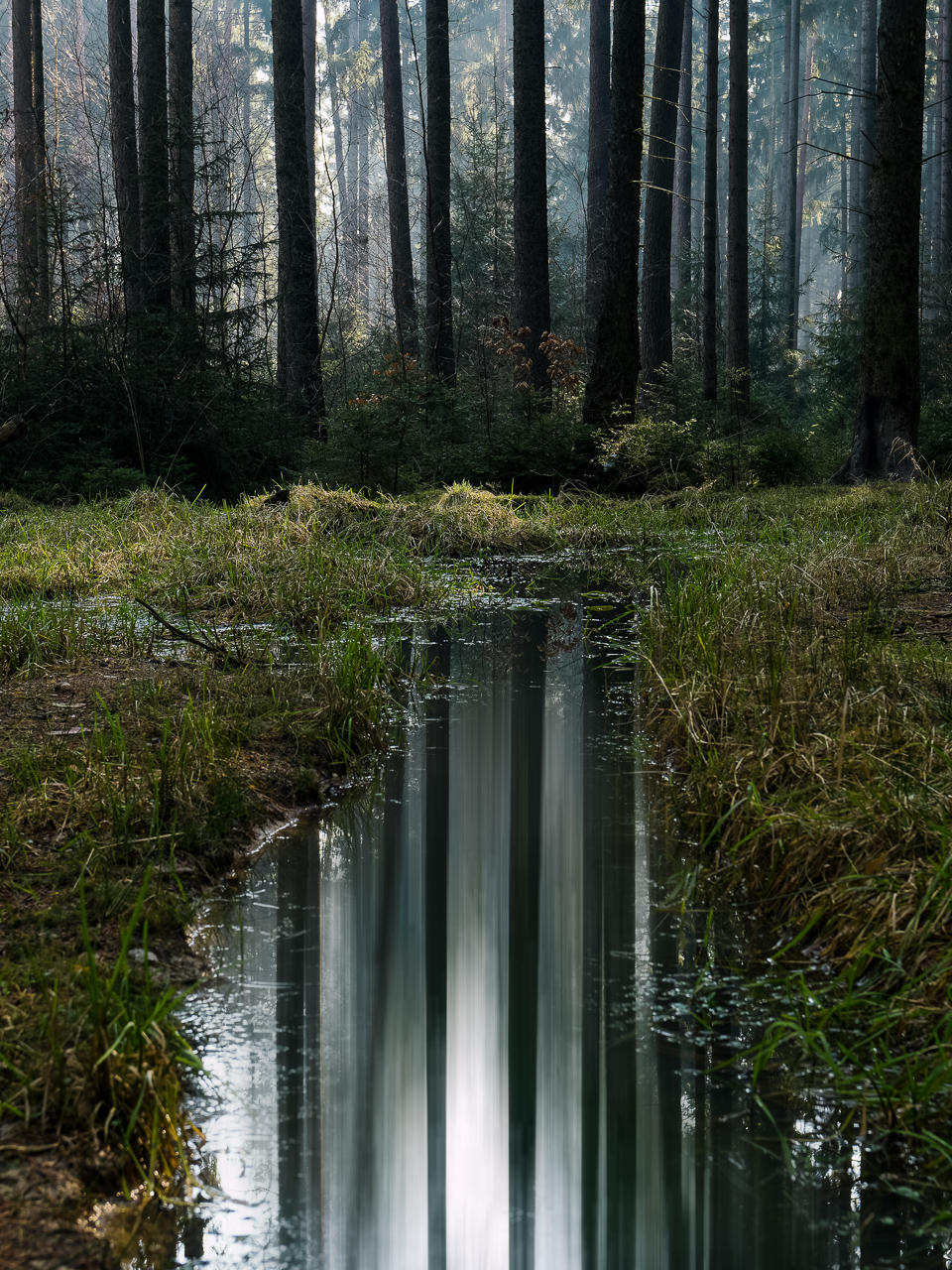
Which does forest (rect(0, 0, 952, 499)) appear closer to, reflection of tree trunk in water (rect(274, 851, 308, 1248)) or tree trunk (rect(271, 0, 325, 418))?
tree trunk (rect(271, 0, 325, 418))

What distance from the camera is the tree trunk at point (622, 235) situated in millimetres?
11781

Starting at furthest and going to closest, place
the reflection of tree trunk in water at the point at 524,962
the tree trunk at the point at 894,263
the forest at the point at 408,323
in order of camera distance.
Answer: the forest at the point at 408,323, the tree trunk at the point at 894,263, the reflection of tree trunk in water at the point at 524,962

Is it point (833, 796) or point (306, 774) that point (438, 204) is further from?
point (833, 796)

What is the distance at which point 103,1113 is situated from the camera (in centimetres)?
173

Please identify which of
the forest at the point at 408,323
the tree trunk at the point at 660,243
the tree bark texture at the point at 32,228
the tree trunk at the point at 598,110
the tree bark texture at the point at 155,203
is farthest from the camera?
the tree trunk at the point at 598,110

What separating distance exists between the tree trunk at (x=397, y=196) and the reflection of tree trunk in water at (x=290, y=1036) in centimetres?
1132

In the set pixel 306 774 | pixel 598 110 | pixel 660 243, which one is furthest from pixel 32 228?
pixel 598 110

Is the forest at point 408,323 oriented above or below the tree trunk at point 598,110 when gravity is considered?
below

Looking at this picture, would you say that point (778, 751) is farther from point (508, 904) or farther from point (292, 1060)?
point (292, 1060)

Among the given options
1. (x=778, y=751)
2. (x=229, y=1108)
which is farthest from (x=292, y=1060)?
(x=778, y=751)

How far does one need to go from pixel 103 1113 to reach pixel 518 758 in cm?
244

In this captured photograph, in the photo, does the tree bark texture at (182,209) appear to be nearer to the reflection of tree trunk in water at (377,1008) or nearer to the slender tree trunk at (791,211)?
the reflection of tree trunk in water at (377,1008)

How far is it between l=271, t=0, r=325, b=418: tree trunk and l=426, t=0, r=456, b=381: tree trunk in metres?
1.56

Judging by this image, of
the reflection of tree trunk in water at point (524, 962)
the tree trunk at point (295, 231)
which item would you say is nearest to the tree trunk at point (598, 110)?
the tree trunk at point (295, 231)
